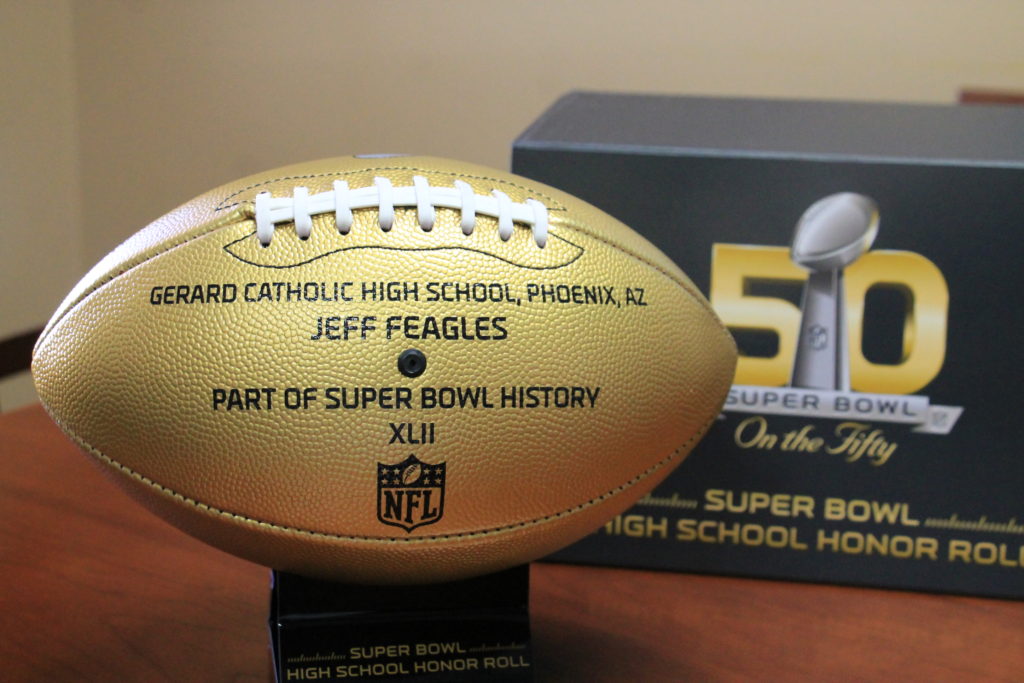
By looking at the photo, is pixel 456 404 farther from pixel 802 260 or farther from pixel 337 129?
pixel 337 129

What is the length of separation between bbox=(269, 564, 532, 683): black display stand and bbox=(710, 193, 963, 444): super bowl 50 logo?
0.27 meters

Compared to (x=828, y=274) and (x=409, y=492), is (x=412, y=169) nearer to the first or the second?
(x=409, y=492)

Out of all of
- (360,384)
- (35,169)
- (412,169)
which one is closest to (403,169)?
(412,169)

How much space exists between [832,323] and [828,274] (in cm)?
4

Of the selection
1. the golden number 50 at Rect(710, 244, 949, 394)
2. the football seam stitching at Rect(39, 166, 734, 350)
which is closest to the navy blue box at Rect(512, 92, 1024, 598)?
the golden number 50 at Rect(710, 244, 949, 394)

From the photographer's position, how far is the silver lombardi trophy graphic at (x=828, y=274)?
85 cm

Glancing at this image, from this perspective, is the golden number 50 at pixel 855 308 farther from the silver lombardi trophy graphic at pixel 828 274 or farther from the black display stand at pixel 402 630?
the black display stand at pixel 402 630

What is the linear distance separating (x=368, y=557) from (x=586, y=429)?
15cm

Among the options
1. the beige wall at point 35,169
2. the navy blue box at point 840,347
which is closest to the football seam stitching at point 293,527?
the navy blue box at point 840,347

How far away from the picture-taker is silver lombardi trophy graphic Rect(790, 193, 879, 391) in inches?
33.3

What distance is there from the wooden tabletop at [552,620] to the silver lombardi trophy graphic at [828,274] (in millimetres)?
183

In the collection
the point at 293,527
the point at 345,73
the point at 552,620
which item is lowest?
the point at 552,620

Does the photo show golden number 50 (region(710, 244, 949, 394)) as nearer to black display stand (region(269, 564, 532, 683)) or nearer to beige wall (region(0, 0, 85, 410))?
black display stand (region(269, 564, 532, 683))

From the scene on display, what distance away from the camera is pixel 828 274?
Result: 0.86 m
